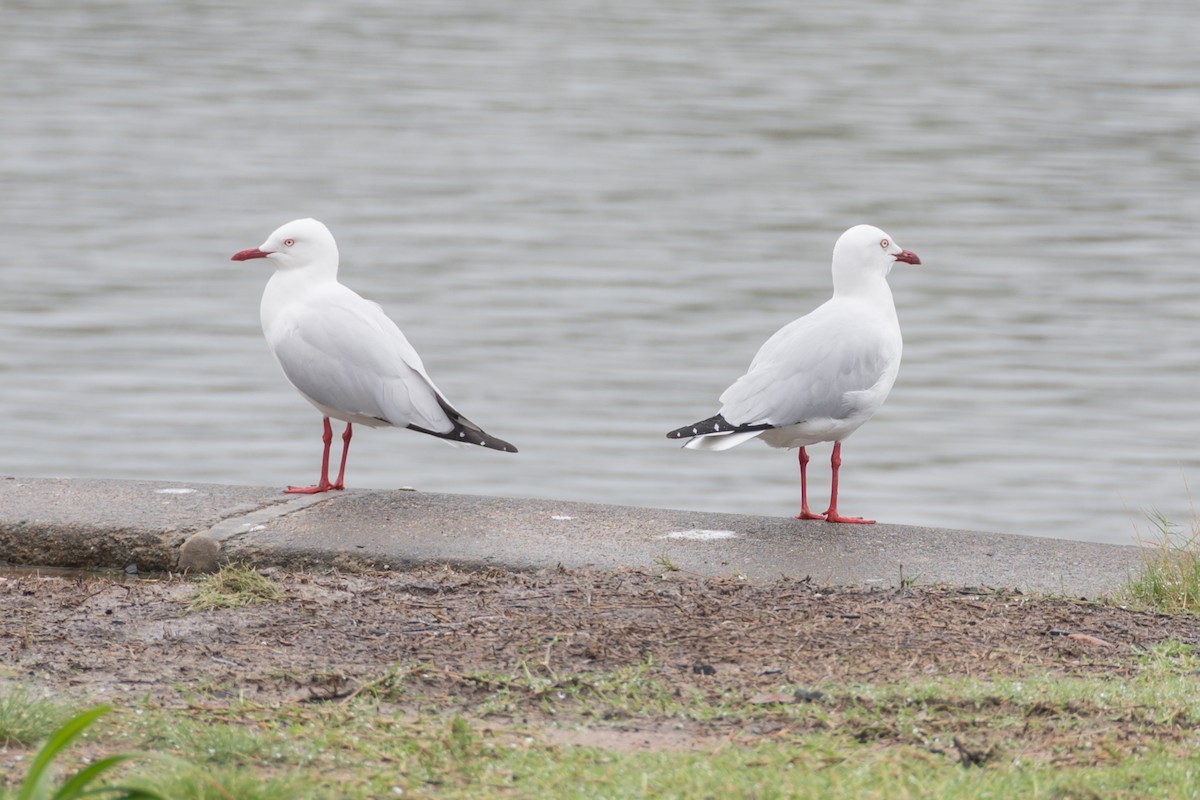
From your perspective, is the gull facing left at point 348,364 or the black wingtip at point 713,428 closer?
the black wingtip at point 713,428

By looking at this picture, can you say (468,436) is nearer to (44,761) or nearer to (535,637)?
(535,637)

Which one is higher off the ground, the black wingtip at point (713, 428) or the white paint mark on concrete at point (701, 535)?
the black wingtip at point (713, 428)

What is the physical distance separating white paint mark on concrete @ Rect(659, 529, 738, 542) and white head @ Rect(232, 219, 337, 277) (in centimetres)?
190

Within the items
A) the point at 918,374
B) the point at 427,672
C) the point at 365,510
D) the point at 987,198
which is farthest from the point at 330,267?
the point at 987,198

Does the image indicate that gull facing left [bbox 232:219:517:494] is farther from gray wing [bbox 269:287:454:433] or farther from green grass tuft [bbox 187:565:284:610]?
green grass tuft [bbox 187:565:284:610]

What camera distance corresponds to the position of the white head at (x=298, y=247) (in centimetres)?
712

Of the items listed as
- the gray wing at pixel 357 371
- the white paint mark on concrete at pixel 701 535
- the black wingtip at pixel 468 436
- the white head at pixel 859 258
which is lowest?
the white paint mark on concrete at pixel 701 535

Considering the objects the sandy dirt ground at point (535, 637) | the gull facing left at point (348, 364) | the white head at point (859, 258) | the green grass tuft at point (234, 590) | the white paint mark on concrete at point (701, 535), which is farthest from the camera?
the white head at point (859, 258)

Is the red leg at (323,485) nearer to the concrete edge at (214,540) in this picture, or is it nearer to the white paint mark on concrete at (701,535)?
the concrete edge at (214,540)

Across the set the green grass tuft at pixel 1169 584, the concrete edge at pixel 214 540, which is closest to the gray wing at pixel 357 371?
the concrete edge at pixel 214 540

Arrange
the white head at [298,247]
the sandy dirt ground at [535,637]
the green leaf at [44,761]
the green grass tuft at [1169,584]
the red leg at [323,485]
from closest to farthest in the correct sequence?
the green leaf at [44,761] < the sandy dirt ground at [535,637] < the green grass tuft at [1169,584] < the red leg at [323,485] < the white head at [298,247]

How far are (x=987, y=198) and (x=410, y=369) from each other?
11.4m

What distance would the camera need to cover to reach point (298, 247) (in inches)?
281

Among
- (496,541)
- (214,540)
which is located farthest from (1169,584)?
(214,540)
